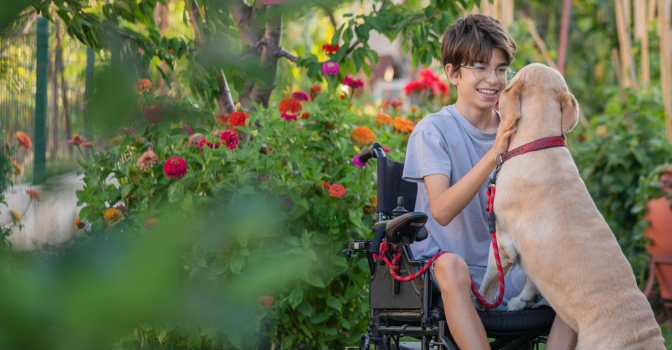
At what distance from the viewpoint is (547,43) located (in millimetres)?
12852

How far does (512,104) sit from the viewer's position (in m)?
1.70

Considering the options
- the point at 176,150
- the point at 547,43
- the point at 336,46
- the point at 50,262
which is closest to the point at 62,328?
the point at 50,262

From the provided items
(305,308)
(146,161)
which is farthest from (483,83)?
(146,161)

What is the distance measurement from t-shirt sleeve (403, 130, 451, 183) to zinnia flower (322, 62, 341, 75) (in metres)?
0.71

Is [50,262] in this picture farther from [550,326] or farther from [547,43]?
[547,43]

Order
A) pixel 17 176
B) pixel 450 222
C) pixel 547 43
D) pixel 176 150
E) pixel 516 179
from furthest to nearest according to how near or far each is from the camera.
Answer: pixel 547 43
pixel 176 150
pixel 450 222
pixel 516 179
pixel 17 176

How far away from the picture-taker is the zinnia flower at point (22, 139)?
1.46 feet

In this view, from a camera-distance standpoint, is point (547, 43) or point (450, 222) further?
point (547, 43)

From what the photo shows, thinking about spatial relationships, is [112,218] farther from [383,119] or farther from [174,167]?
[383,119]

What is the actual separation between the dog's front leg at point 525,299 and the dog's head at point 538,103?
1.60 feet

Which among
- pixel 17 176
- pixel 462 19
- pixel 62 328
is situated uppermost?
pixel 462 19

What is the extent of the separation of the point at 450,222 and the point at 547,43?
12196 millimetres

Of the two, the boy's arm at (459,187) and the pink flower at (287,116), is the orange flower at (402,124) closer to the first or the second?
the pink flower at (287,116)

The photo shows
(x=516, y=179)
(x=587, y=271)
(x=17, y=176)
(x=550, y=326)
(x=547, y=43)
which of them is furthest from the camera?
(x=547, y=43)
